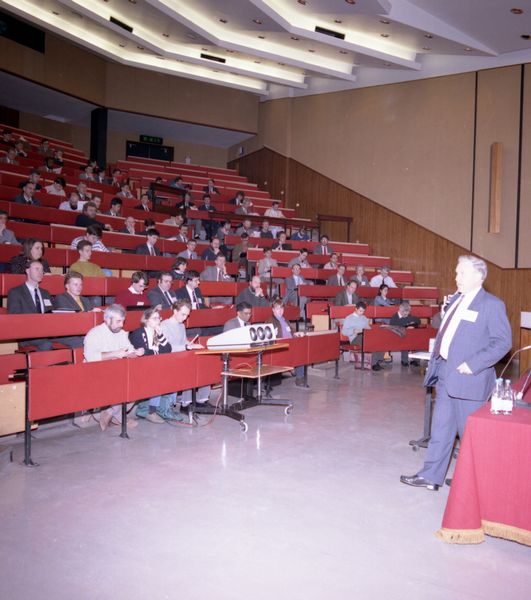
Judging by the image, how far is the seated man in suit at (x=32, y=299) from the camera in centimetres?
488

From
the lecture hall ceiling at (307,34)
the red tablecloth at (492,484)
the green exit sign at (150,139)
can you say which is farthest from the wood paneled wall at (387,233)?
the red tablecloth at (492,484)

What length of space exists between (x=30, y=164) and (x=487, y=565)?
999cm

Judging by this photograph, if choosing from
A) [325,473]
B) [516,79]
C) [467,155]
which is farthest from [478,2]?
[325,473]

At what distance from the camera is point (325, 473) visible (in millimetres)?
3666

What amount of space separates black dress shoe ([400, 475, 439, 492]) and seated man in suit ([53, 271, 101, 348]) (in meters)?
3.10

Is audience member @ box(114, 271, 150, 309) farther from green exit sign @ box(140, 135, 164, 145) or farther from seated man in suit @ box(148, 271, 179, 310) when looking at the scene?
green exit sign @ box(140, 135, 164, 145)

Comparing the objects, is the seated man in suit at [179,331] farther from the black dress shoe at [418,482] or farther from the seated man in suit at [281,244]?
the seated man in suit at [281,244]

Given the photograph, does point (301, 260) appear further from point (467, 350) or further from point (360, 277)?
point (467, 350)

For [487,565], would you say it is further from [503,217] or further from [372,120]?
[372,120]

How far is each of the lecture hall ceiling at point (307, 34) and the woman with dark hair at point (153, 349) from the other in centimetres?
645

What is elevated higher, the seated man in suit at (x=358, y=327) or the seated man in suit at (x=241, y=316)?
the seated man in suit at (x=241, y=316)

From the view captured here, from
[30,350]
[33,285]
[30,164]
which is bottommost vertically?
[30,350]

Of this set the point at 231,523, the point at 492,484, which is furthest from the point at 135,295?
the point at 492,484

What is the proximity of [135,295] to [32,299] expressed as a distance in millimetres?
1253
